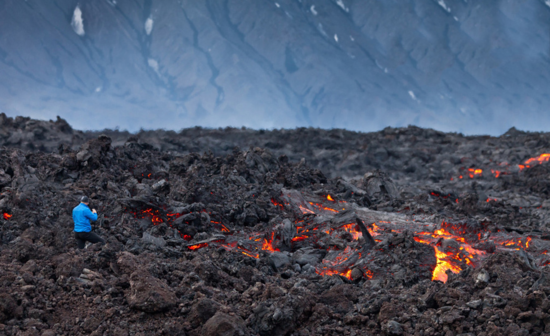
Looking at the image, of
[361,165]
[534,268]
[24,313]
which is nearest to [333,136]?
[361,165]

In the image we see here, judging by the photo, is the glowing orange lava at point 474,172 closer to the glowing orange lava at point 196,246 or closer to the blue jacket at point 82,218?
the glowing orange lava at point 196,246

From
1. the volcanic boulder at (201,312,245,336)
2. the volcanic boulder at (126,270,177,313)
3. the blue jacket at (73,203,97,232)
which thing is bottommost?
the volcanic boulder at (201,312,245,336)

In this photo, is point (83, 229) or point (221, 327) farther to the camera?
point (83, 229)

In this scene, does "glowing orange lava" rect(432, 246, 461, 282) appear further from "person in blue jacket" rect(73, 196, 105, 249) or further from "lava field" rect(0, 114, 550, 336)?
"person in blue jacket" rect(73, 196, 105, 249)

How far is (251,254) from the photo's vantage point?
10.5 meters

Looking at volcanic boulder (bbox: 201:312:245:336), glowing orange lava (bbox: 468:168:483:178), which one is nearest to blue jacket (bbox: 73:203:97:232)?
volcanic boulder (bbox: 201:312:245:336)

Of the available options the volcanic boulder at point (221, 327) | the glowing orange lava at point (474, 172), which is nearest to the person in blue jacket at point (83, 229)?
the volcanic boulder at point (221, 327)

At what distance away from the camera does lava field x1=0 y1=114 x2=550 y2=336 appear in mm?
6398

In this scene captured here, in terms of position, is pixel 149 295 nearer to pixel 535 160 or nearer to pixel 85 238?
pixel 85 238

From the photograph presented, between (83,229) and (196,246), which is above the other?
(83,229)

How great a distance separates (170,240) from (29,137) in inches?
1053

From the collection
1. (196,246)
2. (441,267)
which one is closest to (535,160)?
(441,267)

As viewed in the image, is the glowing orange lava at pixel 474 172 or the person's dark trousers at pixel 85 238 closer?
the person's dark trousers at pixel 85 238

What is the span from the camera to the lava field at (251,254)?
252 inches
